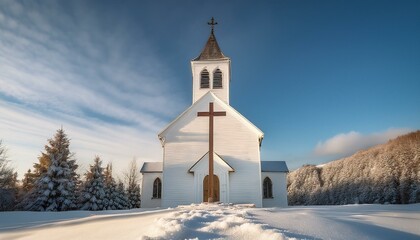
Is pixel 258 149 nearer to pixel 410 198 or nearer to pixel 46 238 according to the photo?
pixel 410 198

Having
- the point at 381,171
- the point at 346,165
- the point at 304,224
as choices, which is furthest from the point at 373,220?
the point at 346,165

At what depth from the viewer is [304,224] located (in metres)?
4.41

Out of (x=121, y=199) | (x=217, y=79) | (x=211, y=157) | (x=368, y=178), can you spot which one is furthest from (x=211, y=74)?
(x=121, y=199)

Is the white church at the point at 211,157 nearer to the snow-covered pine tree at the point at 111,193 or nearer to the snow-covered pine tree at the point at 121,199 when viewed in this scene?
the snow-covered pine tree at the point at 111,193

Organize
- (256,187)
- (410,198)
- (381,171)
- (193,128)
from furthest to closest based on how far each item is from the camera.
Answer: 1. (381,171)
2. (410,198)
3. (193,128)
4. (256,187)

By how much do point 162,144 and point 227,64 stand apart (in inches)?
319

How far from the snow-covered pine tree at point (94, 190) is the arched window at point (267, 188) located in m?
15.0

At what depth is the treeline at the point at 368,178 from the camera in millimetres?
21370

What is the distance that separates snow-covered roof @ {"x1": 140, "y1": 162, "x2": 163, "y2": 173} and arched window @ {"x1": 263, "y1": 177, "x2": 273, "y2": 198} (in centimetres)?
875

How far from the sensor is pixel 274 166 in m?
25.2

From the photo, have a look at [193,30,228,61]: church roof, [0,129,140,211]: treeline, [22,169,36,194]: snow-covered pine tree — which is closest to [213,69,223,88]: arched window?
[193,30,228,61]: church roof

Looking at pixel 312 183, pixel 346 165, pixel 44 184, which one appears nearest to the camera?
pixel 44 184

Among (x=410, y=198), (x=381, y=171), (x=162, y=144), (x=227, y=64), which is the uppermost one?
(x=227, y=64)

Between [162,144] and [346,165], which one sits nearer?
[162,144]
